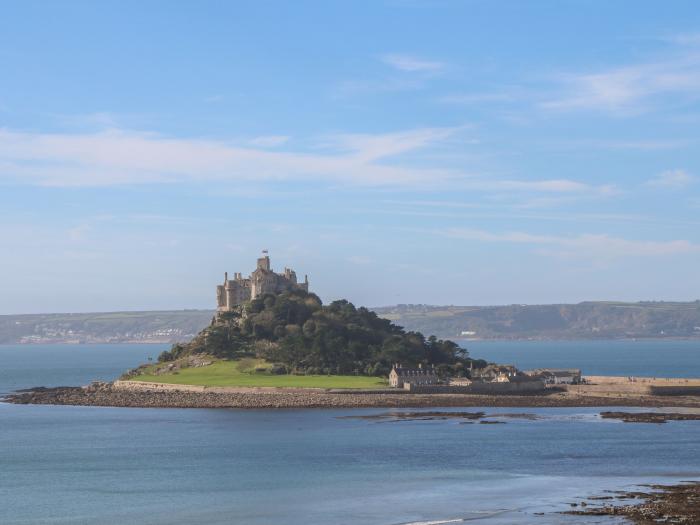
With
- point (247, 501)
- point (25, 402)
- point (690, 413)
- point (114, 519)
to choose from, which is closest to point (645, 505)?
point (247, 501)

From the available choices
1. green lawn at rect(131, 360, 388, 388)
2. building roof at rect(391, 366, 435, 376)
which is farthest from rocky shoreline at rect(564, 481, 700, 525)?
building roof at rect(391, 366, 435, 376)

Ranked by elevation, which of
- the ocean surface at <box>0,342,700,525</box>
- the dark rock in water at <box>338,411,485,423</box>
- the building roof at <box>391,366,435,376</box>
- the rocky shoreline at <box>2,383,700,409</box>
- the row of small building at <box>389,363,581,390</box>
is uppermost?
the building roof at <box>391,366,435,376</box>

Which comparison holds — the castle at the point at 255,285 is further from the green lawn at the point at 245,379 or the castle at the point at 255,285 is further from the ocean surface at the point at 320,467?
the ocean surface at the point at 320,467

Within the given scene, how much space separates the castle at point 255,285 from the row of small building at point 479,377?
38.4m

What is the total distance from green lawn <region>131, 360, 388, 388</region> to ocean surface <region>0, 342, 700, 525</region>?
57.9 feet

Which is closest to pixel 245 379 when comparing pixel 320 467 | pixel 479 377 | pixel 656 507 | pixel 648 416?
pixel 479 377

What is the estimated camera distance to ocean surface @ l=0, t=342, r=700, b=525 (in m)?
55.2

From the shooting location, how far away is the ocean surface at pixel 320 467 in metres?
55.2

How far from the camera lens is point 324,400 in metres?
114

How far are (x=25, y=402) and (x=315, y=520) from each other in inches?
3193

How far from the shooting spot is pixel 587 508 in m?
53.5

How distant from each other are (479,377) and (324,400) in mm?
25900

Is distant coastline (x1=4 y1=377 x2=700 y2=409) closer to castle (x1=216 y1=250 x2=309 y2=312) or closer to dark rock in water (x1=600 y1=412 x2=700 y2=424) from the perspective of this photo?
dark rock in water (x1=600 y1=412 x2=700 y2=424)

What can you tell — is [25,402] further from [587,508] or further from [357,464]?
[587,508]
